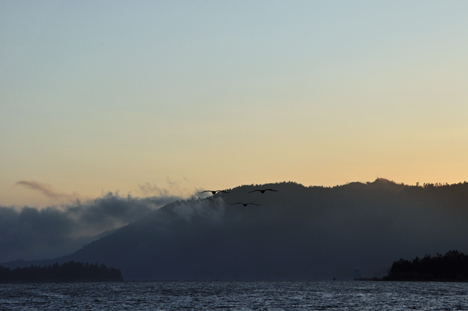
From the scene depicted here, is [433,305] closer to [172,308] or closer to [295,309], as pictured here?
[295,309]

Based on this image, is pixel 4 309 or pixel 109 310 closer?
pixel 109 310

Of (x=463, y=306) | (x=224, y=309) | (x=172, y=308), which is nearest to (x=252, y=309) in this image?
(x=224, y=309)

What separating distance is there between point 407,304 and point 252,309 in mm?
48740

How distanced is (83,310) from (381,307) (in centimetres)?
8719

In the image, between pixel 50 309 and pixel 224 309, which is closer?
pixel 224 309

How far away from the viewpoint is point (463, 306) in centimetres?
15850

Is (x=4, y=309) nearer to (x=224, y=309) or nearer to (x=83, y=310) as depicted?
(x=83, y=310)

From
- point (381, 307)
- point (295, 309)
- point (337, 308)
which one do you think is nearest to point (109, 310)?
point (295, 309)

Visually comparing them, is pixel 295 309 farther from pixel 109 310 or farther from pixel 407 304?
pixel 109 310

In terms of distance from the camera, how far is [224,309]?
160 metres

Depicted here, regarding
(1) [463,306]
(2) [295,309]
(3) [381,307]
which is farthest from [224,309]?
(1) [463,306]

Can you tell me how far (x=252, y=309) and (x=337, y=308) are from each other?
25768mm

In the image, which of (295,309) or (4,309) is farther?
(4,309)

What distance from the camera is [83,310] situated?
16612cm
